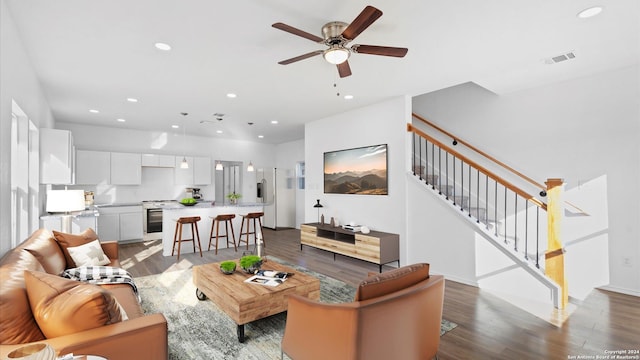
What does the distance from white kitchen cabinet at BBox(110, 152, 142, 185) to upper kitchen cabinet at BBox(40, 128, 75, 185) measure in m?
2.55

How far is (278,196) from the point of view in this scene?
918cm

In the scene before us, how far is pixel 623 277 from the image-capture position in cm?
391

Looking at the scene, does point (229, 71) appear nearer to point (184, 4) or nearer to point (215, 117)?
point (184, 4)

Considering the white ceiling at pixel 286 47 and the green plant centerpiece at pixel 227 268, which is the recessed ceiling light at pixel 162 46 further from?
the green plant centerpiece at pixel 227 268

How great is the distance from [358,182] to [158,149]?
558 cm

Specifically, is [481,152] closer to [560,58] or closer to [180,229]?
[560,58]

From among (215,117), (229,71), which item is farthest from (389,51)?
(215,117)

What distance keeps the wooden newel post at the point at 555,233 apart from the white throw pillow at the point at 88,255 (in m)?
5.18

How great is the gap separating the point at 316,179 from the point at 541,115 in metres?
4.16

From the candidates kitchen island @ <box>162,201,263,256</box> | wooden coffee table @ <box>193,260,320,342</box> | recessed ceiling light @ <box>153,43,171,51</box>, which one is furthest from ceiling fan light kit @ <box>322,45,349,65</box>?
kitchen island @ <box>162,201,263,256</box>

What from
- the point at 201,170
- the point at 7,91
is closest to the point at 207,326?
the point at 7,91

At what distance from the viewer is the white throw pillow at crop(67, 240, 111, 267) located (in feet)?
10.4

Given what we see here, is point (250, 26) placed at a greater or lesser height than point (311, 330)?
greater

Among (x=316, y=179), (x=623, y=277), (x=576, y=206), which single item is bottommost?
(x=623, y=277)
